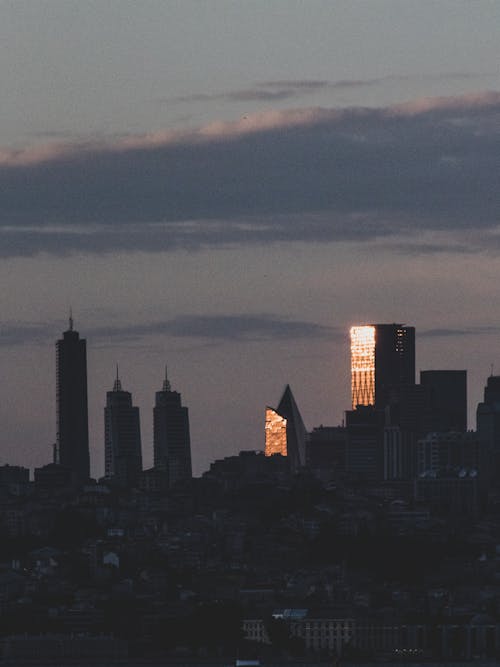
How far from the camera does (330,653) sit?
15812cm

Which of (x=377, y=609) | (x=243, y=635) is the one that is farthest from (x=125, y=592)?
(x=243, y=635)

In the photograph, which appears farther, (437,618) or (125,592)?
(125,592)

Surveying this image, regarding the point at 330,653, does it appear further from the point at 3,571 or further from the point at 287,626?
the point at 3,571

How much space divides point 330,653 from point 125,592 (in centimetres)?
2529

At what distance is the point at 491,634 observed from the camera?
16588 cm

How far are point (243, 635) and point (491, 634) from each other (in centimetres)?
1643

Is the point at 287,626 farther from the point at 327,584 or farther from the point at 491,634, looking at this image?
the point at 327,584

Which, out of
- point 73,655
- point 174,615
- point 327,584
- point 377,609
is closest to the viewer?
point 73,655

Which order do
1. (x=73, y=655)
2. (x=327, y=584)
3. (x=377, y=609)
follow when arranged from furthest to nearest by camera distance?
1. (x=327, y=584)
2. (x=377, y=609)
3. (x=73, y=655)

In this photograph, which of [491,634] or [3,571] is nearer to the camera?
[491,634]

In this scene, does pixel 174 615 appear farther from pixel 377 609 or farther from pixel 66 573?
pixel 66 573

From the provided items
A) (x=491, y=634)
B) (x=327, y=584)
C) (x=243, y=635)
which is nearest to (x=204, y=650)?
(x=243, y=635)

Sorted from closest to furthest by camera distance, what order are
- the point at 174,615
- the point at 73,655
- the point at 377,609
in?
1. the point at 73,655
2. the point at 174,615
3. the point at 377,609

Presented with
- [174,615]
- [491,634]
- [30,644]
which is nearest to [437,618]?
[491,634]
